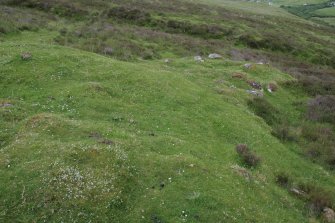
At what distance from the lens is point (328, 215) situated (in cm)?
2116

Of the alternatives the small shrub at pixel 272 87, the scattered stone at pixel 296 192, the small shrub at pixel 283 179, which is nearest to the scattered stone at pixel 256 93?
the small shrub at pixel 272 87

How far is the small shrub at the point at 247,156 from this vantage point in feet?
Answer: 79.1

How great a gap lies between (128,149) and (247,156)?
8.22m

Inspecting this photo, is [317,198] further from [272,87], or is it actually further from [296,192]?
[272,87]

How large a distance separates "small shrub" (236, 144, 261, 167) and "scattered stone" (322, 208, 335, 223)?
492 cm

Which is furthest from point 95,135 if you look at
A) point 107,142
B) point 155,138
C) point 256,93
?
point 256,93

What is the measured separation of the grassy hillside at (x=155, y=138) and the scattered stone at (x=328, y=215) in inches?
10.5

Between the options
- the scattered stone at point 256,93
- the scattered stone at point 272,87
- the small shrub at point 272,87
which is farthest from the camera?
the small shrub at point 272,87

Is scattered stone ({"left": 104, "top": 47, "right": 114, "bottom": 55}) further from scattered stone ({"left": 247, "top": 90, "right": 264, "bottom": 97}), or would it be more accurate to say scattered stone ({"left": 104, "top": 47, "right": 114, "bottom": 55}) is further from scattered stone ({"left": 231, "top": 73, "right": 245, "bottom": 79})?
scattered stone ({"left": 247, "top": 90, "right": 264, "bottom": 97})

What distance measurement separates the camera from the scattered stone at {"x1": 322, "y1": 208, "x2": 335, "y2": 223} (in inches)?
825

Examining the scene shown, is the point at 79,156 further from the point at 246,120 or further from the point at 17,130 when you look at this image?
the point at 246,120

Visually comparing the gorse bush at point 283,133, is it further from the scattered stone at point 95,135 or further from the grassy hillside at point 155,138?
the scattered stone at point 95,135

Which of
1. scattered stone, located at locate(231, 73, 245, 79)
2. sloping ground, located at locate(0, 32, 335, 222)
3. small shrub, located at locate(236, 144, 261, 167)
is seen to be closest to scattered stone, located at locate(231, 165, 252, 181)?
sloping ground, located at locate(0, 32, 335, 222)

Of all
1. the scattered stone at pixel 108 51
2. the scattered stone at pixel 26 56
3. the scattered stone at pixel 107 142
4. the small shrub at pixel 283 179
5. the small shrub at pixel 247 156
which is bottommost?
the small shrub at pixel 283 179
